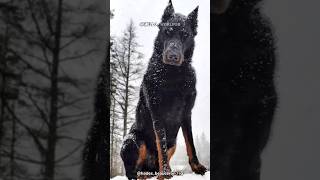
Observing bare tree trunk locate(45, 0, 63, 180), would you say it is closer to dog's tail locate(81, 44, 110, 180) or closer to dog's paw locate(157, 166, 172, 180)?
dog's tail locate(81, 44, 110, 180)

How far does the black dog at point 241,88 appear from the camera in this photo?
2496mm

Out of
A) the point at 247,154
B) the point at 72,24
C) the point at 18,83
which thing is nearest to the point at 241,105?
the point at 247,154

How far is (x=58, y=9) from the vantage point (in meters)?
2.52

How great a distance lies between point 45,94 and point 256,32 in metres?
1.36

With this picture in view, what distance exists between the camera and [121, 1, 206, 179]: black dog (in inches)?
99.4

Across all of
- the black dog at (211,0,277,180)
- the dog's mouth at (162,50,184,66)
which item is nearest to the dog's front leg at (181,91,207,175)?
the black dog at (211,0,277,180)

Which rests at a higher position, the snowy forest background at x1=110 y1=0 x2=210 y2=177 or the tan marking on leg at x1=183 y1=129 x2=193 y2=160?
the snowy forest background at x1=110 y1=0 x2=210 y2=177

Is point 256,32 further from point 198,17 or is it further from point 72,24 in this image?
point 72,24

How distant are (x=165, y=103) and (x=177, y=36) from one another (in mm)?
426

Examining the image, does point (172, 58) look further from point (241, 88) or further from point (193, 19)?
point (241, 88)

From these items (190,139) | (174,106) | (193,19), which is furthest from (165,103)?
(193,19)

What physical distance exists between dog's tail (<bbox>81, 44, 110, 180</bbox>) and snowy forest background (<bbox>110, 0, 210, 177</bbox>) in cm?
4

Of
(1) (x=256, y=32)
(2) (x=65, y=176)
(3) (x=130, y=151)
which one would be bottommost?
(2) (x=65, y=176)

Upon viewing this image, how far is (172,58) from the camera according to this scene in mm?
2535
